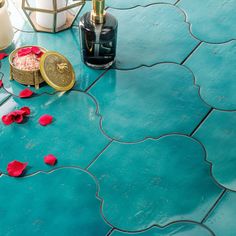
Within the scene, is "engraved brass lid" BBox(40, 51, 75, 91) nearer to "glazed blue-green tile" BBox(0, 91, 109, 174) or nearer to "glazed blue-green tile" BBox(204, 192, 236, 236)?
"glazed blue-green tile" BBox(0, 91, 109, 174)

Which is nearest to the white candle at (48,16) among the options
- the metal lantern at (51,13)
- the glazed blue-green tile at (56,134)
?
the metal lantern at (51,13)

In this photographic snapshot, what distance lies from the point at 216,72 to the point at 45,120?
1.28 feet

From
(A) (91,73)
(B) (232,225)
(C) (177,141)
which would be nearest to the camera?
(B) (232,225)

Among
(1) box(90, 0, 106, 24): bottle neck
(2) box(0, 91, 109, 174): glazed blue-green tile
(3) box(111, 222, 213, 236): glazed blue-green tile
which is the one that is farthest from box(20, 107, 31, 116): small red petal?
(3) box(111, 222, 213, 236): glazed blue-green tile

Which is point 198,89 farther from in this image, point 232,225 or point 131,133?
point 232,225

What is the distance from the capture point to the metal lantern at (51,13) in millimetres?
1199

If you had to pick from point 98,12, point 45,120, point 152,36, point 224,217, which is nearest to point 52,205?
point 45,120

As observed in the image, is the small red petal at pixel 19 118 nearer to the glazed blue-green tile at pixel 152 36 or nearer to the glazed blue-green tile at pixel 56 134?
the glazed blue-green tile at pixel 56 134

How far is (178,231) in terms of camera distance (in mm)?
897

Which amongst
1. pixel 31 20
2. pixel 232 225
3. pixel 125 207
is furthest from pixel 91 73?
pixel 232 225

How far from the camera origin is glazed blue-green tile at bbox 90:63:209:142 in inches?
41.4

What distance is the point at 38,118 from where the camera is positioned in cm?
107

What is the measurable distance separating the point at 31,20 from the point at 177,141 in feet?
1.59

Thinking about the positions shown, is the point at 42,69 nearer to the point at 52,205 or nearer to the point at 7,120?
the point at 7,120
